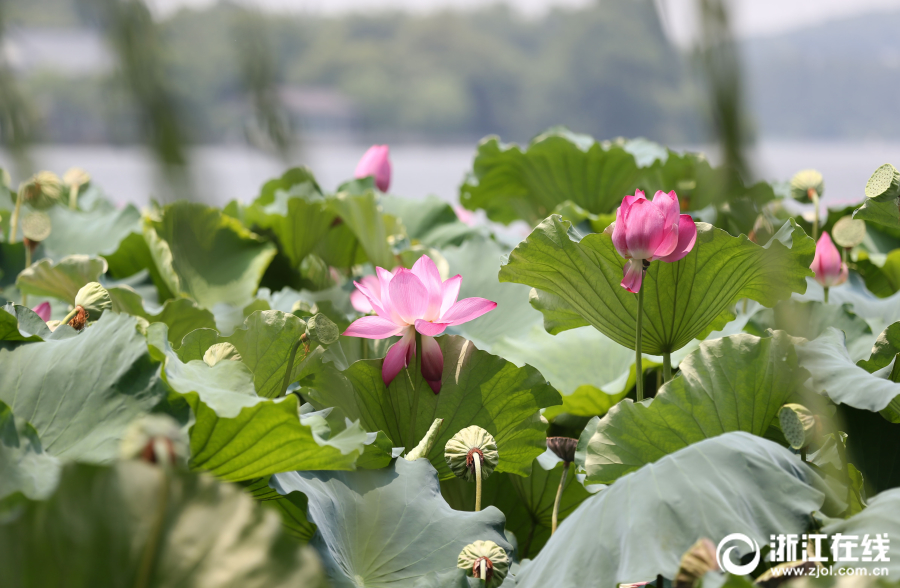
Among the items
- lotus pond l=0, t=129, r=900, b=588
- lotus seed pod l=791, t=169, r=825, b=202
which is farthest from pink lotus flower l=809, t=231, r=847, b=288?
lotus seed pod l=791, t=169, r=825, b=202

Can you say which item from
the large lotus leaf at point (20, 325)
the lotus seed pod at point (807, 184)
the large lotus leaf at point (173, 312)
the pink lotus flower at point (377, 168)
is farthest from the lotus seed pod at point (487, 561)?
the pink lotus flower at point (377, 168)

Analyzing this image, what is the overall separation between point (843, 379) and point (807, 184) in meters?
0.51

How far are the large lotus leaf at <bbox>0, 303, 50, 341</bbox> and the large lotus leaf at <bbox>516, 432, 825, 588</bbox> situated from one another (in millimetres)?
417

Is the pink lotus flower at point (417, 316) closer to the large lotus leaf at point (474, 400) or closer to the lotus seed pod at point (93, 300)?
the large lotus leaf at point (474, 400)

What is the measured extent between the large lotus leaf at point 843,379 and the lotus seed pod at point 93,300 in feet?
2.04

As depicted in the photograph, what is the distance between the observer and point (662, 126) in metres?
0.39

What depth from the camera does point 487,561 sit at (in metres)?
0.47

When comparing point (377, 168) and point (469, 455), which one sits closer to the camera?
point (469, 455)

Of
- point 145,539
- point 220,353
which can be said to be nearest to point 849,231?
point 220,353

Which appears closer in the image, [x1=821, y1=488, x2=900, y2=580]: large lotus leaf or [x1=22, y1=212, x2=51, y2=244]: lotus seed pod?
[x1=821, y1=488, x2=900, y2=580]: large lotus leaf

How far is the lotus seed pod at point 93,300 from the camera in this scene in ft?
2.10

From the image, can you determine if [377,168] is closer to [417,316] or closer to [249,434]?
[417,316]

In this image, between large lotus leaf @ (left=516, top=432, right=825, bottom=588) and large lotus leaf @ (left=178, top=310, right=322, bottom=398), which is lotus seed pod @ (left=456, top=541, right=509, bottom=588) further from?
large lotus leaf @ (left=178, top=310, right=322, bottom=398)

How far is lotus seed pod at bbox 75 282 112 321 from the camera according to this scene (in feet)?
2.10
